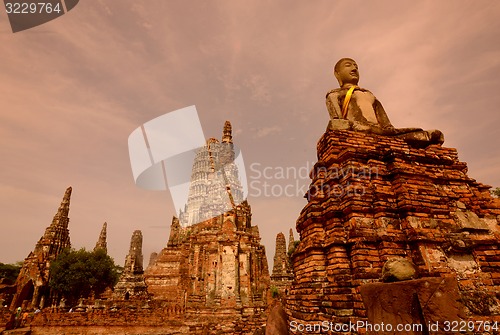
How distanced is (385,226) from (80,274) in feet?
125

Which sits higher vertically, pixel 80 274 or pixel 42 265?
pixel 42 265

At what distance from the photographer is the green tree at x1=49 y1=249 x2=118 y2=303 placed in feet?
106

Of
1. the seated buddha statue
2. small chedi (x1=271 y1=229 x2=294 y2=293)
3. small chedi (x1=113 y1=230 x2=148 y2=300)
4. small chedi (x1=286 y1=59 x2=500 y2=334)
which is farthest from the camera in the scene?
small chedi (x1=271 y1=229 x2=294 y2=293)

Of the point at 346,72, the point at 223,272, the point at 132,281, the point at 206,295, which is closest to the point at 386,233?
the point at 346,72

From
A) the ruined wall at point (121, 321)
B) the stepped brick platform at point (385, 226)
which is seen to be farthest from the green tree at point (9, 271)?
the stepped brick platform at point (385, 226)

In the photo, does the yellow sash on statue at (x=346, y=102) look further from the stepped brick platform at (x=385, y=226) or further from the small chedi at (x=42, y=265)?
the small chedi at (x=42, y=265)

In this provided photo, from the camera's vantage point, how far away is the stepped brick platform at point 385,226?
3.65 m

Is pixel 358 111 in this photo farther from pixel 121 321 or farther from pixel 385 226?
pixel 121 321

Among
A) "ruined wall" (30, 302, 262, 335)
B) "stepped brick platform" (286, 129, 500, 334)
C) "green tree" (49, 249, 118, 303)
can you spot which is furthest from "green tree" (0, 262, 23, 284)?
"stepped brick platform" (286, 129, 500, 334)

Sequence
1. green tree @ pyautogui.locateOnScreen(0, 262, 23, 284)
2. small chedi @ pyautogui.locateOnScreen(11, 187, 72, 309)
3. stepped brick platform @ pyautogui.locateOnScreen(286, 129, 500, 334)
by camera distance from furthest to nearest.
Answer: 1. green tree @ pyautogui.locateOnScreen(0, 262, 23, 284)
2. small chedi @ pyautogui.locateOnScreen(11, 187, 72, 309)
3. stepped brick platform @ pyautogui.locateOnScreen(286, 129, 500, 334)

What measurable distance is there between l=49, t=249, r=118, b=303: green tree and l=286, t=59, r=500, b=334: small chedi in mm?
36355

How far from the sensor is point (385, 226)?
4.02 meters

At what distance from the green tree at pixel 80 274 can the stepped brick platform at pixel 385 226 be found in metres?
36.4

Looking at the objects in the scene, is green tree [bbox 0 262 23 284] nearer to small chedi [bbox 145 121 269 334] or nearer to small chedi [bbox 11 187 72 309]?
small chedi [bbox 11 187 72 309]
